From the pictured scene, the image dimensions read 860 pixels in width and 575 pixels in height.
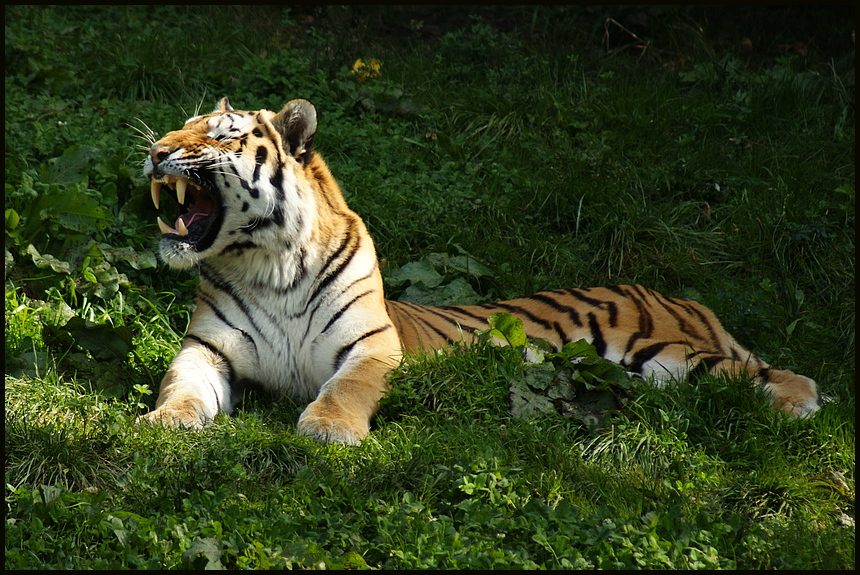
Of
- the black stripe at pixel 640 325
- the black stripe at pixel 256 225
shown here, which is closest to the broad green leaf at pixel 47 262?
the black stripe at pixel 256 225

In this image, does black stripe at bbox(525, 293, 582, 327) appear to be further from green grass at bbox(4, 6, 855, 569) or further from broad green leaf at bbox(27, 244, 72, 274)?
broad green leaf at bbox(27, 244, 72, 274)

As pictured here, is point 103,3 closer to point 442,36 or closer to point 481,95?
point 442,36

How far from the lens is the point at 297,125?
3924mm

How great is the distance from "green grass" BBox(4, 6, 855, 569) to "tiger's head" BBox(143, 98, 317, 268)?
2.30 feet

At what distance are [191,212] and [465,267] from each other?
188 cm

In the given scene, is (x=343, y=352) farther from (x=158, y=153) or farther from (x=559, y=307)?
(x=559, y=307)

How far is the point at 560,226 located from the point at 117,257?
2858mm

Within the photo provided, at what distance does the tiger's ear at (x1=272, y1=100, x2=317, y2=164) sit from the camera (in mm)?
3895

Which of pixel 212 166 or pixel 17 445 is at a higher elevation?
pixel 212 166

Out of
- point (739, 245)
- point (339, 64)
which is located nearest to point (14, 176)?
point (339, 64)

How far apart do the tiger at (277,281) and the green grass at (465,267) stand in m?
0.18

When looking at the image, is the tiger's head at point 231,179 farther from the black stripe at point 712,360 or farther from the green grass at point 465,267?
the black stripe at point 712,360

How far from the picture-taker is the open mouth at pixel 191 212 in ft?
12.1

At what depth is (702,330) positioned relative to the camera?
4449mm
